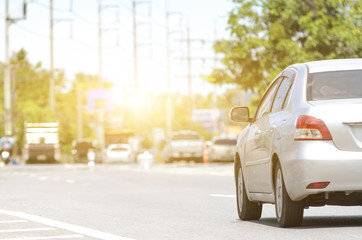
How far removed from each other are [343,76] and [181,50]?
116471mm

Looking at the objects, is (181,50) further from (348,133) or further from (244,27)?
(348,133)

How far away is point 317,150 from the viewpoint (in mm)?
10195

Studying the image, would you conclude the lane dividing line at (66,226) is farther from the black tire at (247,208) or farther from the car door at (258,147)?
the black tire at (247,208)

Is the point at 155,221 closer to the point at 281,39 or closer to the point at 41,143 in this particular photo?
the point at 281,39

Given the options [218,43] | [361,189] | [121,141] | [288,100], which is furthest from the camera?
[121,141]

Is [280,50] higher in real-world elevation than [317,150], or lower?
higher

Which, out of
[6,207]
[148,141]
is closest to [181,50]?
[148,141]

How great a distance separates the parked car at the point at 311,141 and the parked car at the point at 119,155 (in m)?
61.3

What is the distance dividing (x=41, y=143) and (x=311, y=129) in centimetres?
5842

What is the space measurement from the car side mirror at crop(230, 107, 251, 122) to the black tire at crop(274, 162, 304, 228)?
1.45 m

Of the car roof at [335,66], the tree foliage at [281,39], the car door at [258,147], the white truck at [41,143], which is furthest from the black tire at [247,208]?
the white truck at [41,143]

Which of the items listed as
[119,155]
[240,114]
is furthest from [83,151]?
[240,114]

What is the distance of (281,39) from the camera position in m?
33.9

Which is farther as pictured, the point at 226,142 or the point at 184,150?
the point at 226,142
